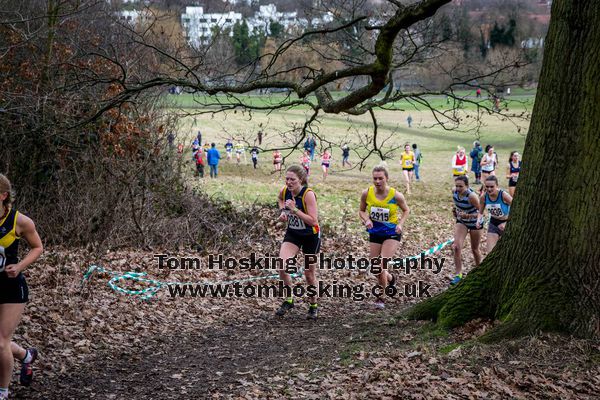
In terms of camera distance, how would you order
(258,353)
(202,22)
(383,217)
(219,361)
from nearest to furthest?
(219,361), (258,353), (383,217), (202,22)

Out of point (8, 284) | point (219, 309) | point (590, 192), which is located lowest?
point (219, 309)

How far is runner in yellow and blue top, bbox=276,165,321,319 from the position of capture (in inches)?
367

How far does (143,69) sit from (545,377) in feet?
38.5

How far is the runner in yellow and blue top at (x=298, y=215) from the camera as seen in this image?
9328mm

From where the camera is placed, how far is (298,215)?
9.29 metres

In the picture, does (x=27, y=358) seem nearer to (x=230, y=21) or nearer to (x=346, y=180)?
(x=230, y=21)

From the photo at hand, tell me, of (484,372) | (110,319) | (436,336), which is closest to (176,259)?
(110,319)

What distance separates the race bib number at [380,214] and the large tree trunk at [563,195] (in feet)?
10.6

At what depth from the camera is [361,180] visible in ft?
112

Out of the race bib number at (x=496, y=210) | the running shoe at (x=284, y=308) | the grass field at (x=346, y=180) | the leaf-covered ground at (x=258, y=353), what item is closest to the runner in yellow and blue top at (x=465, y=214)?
the race bib number at (x=496, y=210)

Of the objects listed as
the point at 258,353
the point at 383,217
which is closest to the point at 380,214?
the point at 383,217

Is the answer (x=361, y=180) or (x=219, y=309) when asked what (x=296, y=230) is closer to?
(x=219, y=309)

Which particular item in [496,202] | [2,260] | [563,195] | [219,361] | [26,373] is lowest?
[219,361]

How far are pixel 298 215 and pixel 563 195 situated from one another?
370 cm
